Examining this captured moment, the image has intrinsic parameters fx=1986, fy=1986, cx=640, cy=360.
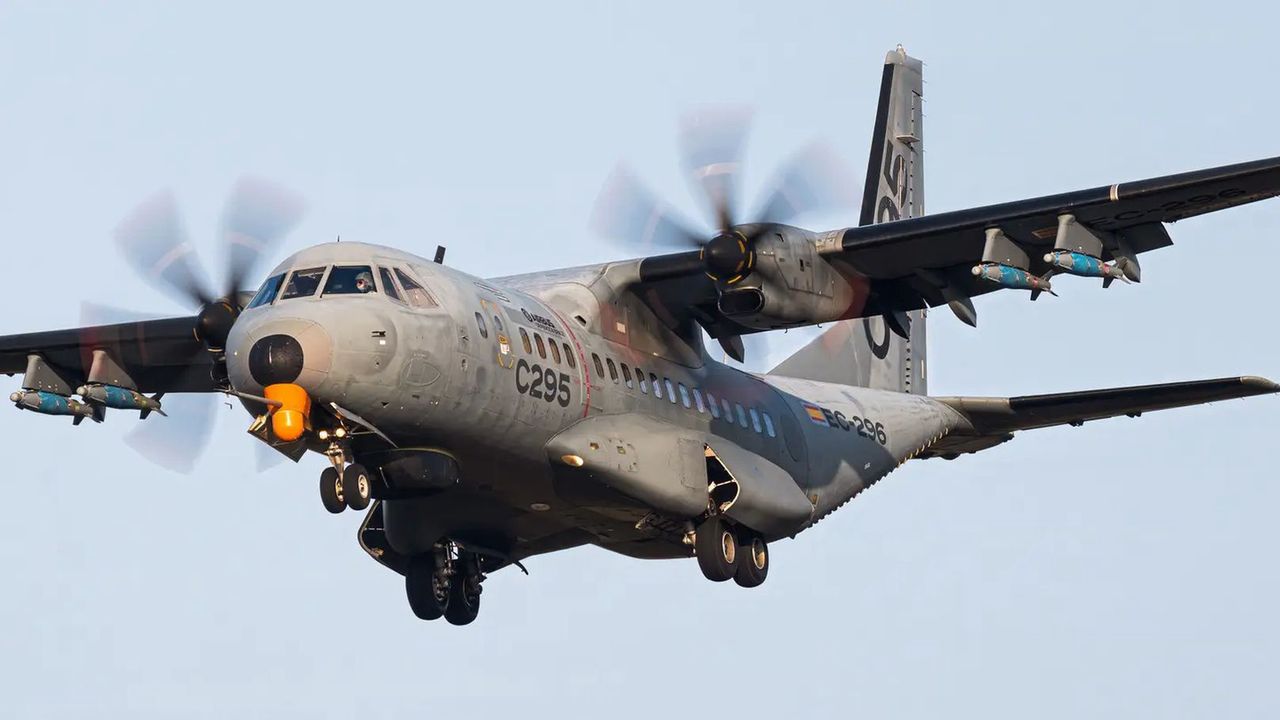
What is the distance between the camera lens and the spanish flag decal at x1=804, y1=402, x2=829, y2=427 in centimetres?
2238

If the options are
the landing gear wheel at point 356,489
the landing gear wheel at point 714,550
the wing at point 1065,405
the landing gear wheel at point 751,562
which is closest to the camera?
the landing gear wheel at point 356,489

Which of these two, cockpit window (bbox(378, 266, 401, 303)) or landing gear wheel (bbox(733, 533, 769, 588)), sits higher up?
cockpit window (bbox(378, 266, 401, 303))

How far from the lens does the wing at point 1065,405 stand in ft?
→ 67.5

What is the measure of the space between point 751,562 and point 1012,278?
13.3ft

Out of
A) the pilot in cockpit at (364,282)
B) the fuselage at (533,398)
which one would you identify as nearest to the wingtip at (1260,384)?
the fuselage at (533,398)

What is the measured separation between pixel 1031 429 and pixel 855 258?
428 cm

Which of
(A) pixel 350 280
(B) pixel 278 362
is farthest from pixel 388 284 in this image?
(B) pixel 278 362

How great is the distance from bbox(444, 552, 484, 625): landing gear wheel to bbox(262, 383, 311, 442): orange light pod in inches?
186

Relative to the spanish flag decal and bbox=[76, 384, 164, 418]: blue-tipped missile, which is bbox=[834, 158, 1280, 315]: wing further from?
bbox=[76, 384, 164, 418]: blue-tipped missile

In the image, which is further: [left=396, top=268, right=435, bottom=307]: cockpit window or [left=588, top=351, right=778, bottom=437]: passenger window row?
[left=588, top=351, right=778, bottom=437]: passenger window row

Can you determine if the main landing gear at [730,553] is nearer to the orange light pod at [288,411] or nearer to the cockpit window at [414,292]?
the cockpit window at [414,292]

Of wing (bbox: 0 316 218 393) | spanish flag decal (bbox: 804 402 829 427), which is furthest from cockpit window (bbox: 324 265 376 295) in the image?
spanish flag decal (bbox: 804 402 829 427)

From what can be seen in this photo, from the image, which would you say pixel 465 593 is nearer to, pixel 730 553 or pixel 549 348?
pixel 730 553

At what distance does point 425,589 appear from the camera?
67.6ft
